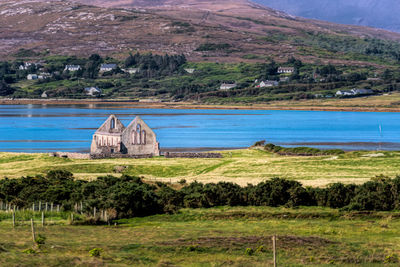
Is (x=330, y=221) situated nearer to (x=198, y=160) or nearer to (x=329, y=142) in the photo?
(x=198, y=160)

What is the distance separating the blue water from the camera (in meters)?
97.9

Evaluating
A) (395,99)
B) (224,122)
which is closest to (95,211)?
(224,122)

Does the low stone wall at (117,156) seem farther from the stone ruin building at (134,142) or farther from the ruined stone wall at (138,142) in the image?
the ruined stone wall at (138,142)

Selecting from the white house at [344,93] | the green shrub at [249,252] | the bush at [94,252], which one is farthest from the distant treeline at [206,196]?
the white house at [344,93]

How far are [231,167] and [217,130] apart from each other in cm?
6476

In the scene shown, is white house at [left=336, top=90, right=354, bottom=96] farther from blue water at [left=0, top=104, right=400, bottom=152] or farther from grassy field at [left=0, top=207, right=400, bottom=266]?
grassy field at [left=0, top=207, right=400, bottom=266]

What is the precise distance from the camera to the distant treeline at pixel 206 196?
122 feet

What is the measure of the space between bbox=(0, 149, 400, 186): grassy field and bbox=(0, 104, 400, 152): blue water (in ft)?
93.4

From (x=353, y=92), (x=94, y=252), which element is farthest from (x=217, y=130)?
(x=94, y=252)

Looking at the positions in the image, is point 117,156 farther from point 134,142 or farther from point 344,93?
point 344,93

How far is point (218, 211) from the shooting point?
123 feet

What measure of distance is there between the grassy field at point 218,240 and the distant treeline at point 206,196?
4.56 feet

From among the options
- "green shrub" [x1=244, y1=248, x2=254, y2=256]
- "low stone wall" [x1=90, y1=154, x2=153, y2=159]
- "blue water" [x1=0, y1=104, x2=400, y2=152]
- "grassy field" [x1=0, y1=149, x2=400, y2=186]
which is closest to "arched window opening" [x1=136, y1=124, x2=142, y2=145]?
"low stone wall" [x1=90, y1=154, x2=153, y2=159]

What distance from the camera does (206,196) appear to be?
3959 cm
